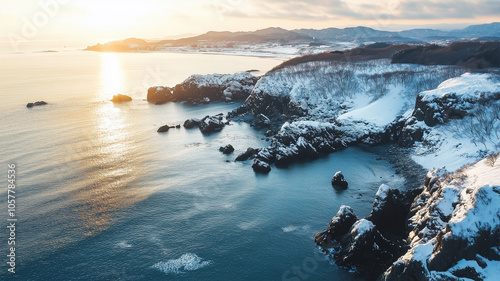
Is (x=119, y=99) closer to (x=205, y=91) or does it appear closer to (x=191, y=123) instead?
(x=205, y=91)

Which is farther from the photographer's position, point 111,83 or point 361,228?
point 111,83

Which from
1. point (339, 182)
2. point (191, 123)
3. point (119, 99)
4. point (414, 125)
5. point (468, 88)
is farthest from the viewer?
point (119, 99)

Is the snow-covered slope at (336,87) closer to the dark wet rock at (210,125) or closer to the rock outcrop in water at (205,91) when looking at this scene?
the dark wet rock at (210,125)

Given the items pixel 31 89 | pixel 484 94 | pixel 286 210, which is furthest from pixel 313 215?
pixel 31 89

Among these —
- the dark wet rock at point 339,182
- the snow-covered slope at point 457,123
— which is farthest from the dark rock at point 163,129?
the snow-covered slope at point 457,123

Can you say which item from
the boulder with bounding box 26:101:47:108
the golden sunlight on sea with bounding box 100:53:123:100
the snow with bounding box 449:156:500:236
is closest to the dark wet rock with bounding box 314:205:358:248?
the snow with bounding box 449:156:500:236

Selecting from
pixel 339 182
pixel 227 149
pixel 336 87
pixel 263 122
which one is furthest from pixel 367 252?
pixel 336 87
